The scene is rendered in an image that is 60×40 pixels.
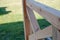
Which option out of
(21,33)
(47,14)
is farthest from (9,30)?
(47,14)

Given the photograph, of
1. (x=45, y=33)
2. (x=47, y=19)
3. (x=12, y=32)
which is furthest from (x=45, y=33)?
(x=12, y=32)

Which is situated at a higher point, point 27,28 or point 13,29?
point 27,28

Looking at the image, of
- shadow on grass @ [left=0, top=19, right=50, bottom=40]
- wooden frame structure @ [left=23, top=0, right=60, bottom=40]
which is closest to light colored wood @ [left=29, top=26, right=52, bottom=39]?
wooden frame structure @ [left=23, top=0, right=60, bottom=40]

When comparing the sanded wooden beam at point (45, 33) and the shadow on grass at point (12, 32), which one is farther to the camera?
the shadow on grass at point (12, 32)

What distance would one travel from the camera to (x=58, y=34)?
1223 millimetres

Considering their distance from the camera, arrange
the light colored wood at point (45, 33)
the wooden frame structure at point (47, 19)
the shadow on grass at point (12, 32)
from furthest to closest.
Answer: the shadow on grass at point (12, 32), the light colored wood at point (45, 33), the wooden frame structure at point (47, 19)

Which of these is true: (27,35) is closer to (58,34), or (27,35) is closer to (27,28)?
(27,28)

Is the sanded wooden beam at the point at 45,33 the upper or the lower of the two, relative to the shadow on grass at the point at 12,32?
upper

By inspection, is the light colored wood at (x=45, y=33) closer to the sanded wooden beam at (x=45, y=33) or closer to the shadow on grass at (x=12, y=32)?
the sanded wooden beam at (x=45, y=33)

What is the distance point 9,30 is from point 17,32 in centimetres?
34

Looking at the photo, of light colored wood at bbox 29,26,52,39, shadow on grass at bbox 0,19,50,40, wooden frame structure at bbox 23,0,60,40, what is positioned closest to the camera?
wooden frame structure at bbox 23,0,60,40

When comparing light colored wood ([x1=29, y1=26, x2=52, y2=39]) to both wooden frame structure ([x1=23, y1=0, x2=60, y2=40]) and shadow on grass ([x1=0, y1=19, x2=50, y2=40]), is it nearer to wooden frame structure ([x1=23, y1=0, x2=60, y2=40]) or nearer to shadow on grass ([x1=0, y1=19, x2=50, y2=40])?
wooden frame structure ([x1=23, y1=0, x2=60, y2=40])

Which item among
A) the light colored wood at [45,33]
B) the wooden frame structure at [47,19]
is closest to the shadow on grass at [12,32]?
the wooden frame structure at [47,19]

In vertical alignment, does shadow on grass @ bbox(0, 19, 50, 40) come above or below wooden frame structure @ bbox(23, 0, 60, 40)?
below
